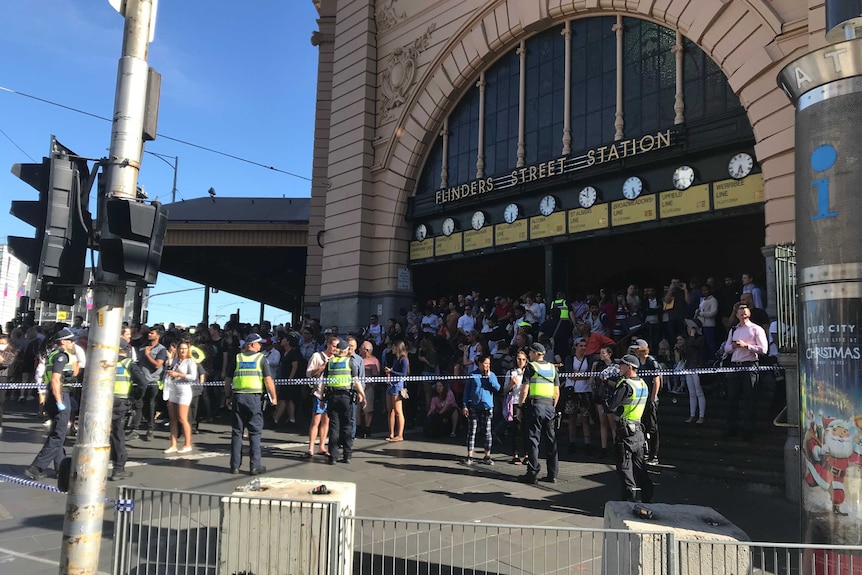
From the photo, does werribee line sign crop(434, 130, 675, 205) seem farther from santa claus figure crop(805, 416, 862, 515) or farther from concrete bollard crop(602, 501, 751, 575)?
concrete bollard crop(602, 501, 751, 575)

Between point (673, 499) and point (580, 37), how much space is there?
1382cm

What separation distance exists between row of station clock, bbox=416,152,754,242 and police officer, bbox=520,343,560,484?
790 centimetres

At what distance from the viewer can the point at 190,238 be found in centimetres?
3009

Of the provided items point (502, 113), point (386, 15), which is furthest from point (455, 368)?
point (386, 15)

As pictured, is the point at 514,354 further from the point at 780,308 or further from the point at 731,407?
→ the point at 780,308

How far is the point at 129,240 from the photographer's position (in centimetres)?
446

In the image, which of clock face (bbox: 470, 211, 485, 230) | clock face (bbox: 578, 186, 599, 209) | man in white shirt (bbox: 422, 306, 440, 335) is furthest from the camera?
clock face (bbox: 470, 211, 485, 230)

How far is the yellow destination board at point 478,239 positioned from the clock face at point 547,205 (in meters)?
2.10

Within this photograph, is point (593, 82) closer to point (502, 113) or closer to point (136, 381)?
point (502, 113)

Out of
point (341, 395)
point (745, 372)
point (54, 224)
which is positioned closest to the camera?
point (54, 224)

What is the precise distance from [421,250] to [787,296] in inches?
576

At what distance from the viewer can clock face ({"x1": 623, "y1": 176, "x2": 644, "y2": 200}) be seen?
15.7m

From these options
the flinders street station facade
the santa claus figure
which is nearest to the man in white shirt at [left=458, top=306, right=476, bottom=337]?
the flinders street station facade

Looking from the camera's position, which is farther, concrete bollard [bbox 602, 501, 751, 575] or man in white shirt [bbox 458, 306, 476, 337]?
man in white shirt [bbox 458, 306, 476, 337]
